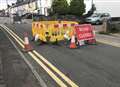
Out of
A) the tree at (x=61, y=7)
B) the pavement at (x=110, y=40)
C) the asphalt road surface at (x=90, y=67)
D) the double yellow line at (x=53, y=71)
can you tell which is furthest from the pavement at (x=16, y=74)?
the tree at (x=61, y=7)

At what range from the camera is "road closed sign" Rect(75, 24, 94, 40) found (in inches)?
707

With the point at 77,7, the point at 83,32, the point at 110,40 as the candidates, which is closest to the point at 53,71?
the point at 83,32

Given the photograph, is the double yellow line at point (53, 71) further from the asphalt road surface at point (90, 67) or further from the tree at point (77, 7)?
the tree at point (77, 7)

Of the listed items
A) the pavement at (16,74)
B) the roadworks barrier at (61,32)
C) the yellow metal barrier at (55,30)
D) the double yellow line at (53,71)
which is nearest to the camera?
the double yellow line at (53,71)

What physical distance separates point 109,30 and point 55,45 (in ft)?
38.2

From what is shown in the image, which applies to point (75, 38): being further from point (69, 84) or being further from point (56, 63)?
point (69, 84)

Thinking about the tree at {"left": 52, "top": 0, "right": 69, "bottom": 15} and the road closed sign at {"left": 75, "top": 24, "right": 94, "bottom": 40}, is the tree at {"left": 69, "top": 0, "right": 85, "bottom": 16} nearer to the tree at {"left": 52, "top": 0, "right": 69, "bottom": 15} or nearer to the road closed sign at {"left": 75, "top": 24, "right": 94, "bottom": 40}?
the tree at {"left": 52, "top": 0, "right": 69, "bottom": 15}

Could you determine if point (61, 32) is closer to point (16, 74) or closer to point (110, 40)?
point (110, 40)

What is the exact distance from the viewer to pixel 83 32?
1833cm

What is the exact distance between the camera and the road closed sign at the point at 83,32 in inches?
707

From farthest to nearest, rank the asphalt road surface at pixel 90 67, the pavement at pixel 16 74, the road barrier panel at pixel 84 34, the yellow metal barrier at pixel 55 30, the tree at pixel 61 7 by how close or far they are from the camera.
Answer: the tree at pixel 61 7
the yellow metal barrier at pixel 55 30
the road barrier panel at pixel 84 34
the asphalt road surface at pixel 90 67
the pavement at pixel 16 74

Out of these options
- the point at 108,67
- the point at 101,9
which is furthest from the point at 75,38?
the point at 101,9

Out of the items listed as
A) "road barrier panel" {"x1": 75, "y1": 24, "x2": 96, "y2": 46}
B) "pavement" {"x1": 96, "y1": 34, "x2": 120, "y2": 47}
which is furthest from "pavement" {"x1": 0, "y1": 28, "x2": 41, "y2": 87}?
"pavement" {"x1": 96, "y1": 34, "x2": 120, "y2": 47}

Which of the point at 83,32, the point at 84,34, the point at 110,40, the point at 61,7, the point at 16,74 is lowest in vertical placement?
the point at 110,40
